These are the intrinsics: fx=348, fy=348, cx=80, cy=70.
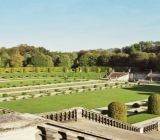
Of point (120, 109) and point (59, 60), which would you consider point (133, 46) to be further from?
point (120, 109)

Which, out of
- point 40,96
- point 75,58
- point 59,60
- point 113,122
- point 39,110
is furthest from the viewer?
point 75,58

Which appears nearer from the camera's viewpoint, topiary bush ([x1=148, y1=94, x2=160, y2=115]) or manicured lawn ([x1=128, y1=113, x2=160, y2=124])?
manicured lawn ([x1=128, y1=113, x2=160, y2=124])

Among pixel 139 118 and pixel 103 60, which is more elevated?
pixel 103 60

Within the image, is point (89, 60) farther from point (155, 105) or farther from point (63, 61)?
point (155, 105)

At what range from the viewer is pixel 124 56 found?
10181 cm

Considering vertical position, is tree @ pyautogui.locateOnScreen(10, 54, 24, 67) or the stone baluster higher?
tree @ pyautogui.locateOnScreen(10, 54, 24, 67)

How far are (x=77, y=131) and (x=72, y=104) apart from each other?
86.6 ft

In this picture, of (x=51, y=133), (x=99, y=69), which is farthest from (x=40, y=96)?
(x=99, y=69)

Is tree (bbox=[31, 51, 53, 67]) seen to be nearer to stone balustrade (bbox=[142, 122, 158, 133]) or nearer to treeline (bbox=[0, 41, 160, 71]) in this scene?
treeline (bbox=[0, 41, 160, 71])

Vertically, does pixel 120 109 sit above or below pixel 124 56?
below

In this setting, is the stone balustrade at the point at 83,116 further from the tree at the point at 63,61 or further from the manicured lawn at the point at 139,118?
the tree at the point at 63,61

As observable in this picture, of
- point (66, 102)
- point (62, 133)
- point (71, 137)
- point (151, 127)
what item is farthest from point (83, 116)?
point (66, 102)

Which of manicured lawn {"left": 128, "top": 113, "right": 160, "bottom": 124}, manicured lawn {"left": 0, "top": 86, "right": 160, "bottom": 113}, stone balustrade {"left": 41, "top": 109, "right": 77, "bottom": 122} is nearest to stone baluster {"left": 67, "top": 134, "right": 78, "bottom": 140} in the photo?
stone balustrade {"left": 41, "top": 109, "right": 77, "bottom": 122}

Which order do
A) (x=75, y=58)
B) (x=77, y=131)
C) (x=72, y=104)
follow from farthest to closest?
(x=75, y=58) → (x=72, y=104) → (x=77, y=131)
